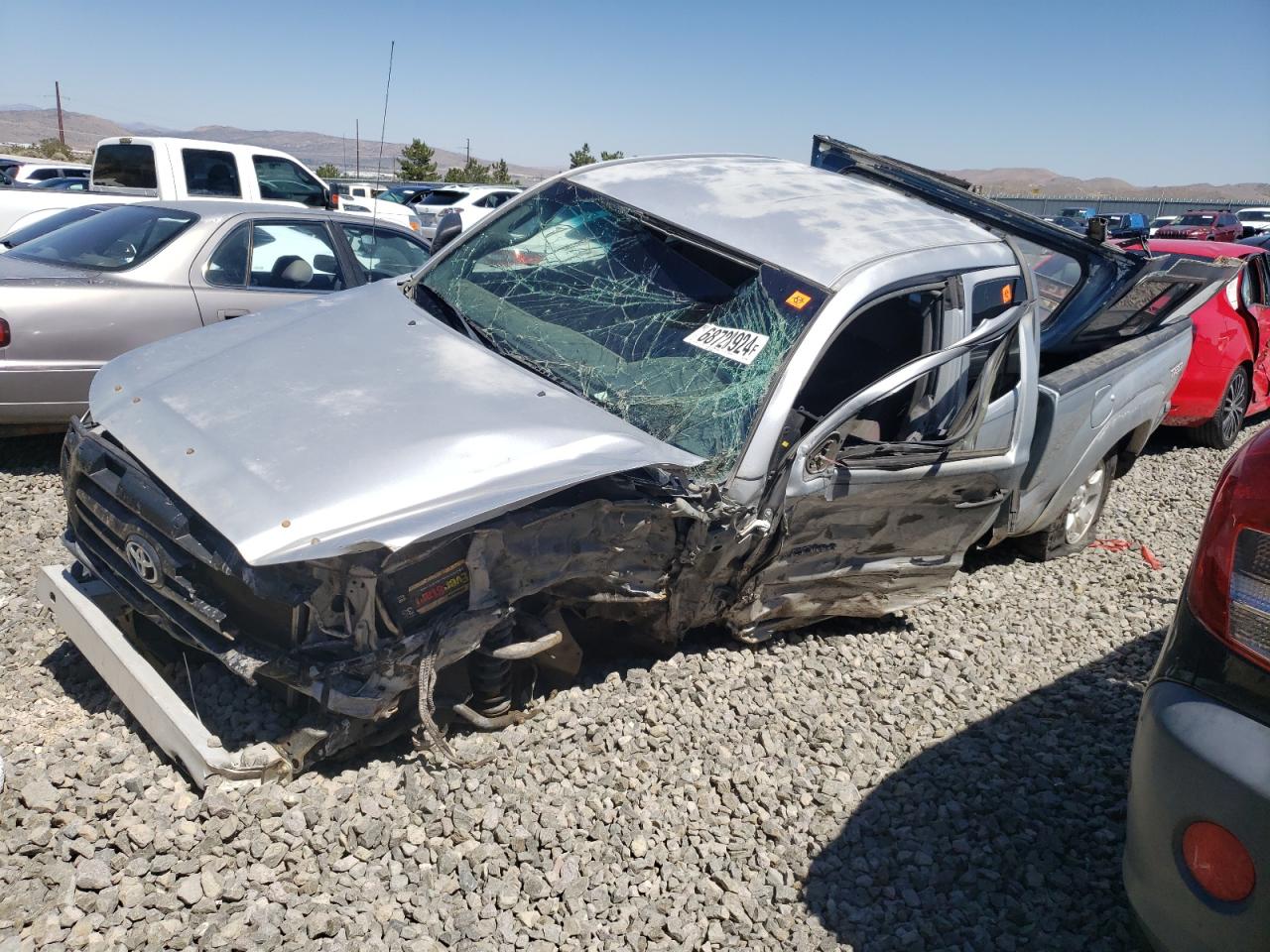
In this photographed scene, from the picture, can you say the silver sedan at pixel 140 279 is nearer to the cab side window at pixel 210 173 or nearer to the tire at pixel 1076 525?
the tire at pixel 1076 525

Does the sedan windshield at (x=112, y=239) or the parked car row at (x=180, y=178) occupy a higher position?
the sedan windshield at (x=112, y=239)

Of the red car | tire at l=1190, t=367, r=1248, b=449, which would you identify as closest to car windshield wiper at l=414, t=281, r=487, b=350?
the red car

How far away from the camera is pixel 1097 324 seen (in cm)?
595

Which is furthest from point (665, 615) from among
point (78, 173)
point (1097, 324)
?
point (78, 173)

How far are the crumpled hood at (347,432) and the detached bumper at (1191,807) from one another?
5.19ft

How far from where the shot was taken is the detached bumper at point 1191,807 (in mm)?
1858

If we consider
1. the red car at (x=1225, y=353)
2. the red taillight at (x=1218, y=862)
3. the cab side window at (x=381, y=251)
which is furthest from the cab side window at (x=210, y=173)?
the red taillight at (x=1218, y=862)

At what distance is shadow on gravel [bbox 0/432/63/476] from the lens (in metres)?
5.60

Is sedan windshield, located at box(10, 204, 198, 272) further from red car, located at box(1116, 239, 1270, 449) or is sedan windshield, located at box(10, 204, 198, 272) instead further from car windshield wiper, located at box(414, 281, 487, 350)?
red car, located at box(1116, 239, 1270, 449)

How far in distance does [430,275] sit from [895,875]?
3.13 m

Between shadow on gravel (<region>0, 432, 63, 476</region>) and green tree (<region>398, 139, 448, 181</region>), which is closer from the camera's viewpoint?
shadow on gravel (<region>0, 432, 63, 476</region>)

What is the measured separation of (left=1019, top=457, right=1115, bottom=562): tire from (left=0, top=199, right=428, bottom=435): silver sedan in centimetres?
457

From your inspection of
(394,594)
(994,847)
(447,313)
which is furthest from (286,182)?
(994,847)

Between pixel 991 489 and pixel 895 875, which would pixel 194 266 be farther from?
pixel 895 875
